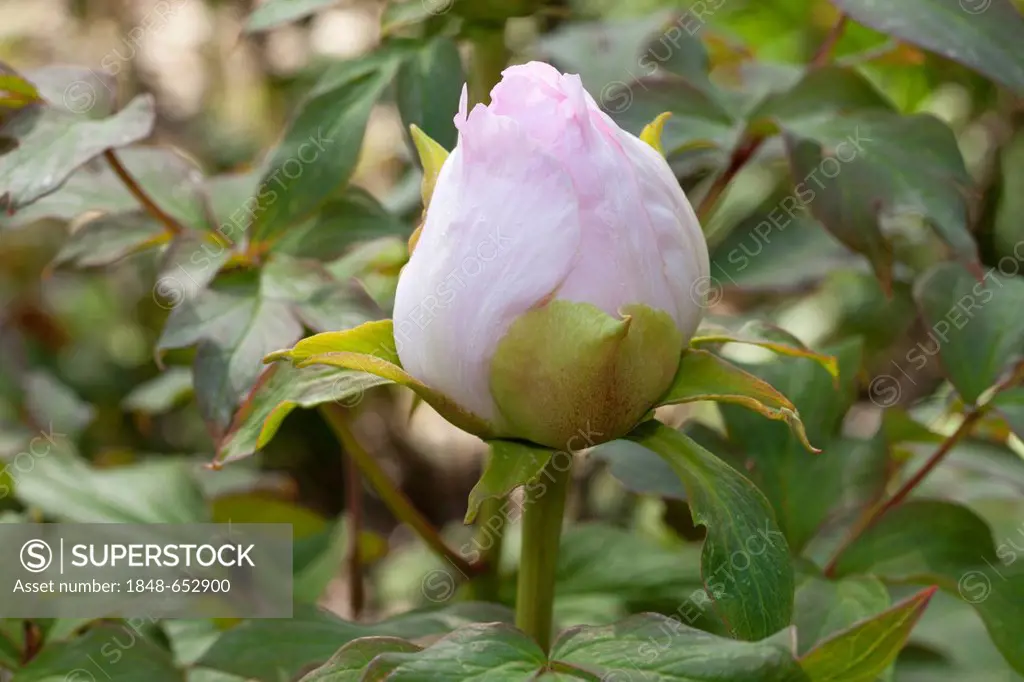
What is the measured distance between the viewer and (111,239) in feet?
2.49

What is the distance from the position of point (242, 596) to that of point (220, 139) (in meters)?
1.52

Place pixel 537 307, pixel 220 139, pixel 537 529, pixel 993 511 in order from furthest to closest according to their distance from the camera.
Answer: pixel 220 139
pixel 993 511
pixel 537 529
pixel 537 307

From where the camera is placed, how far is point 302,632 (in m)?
0.66

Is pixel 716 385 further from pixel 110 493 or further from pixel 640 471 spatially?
pixel 110 493

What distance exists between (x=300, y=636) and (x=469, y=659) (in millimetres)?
221

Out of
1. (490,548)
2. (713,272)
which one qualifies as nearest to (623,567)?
(490,548)

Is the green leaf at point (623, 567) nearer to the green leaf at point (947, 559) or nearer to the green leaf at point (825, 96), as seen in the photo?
the green leaf at point (947, 559)

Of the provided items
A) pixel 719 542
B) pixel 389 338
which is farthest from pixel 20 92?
pixel 719 542

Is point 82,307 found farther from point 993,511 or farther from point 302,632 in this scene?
point 993,511

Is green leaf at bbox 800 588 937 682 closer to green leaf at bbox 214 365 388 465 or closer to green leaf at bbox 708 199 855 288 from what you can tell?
green leaf at bbox 214 365 388 465

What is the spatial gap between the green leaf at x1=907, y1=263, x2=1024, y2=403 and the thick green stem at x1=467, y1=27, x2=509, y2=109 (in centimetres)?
33

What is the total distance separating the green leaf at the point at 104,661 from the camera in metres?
0.65

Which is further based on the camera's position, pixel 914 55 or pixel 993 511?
pixel 993 511

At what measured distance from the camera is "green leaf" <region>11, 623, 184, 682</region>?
0.65 m
